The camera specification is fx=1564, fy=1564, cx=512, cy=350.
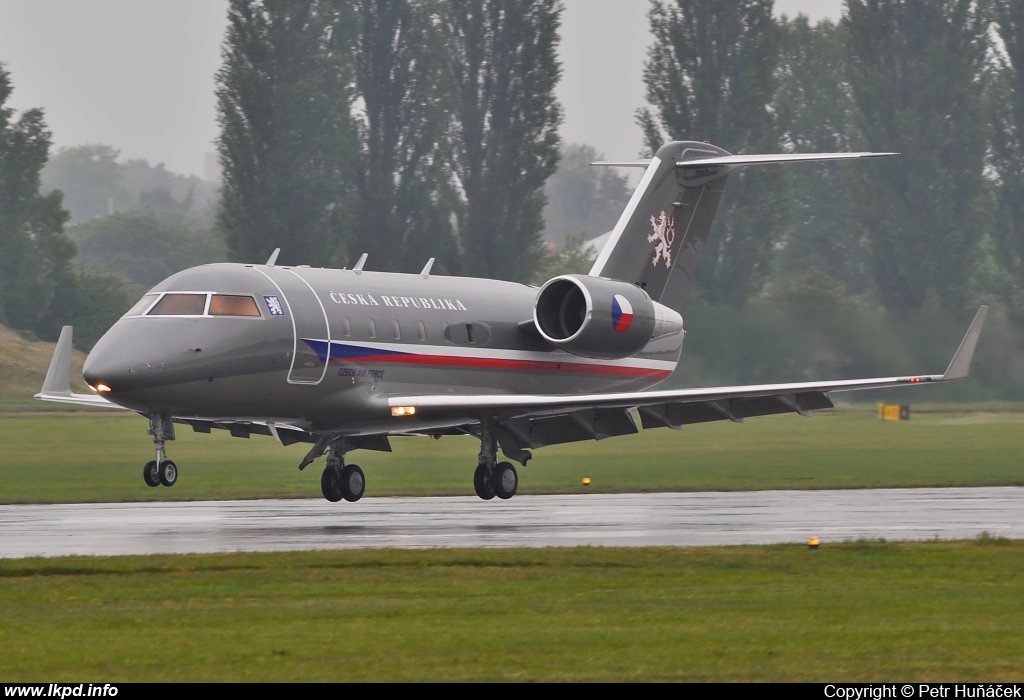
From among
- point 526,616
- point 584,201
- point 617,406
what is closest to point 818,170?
point 617,406

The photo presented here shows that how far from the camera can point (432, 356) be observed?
2458 centimetres

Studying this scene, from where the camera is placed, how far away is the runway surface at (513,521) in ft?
58.8

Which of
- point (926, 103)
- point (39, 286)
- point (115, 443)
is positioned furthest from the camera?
point (926, 103)

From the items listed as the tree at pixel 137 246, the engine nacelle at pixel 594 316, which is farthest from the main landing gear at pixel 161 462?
the tree at pixel 137 246

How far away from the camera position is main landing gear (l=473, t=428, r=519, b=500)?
25.0 metres

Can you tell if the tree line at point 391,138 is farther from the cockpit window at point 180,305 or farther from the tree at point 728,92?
the cockpit window at point 180,305

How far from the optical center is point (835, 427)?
43094 millimetres

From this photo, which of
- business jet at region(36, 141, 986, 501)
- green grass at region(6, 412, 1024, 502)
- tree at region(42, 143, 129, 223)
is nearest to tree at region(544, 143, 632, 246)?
tree at region(42, 143, 129, 223)

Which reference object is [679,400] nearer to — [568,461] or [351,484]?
[351,484]

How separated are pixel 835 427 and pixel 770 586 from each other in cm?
2986

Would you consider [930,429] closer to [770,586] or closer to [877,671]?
[770,586]

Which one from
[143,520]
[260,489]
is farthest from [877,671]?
[260,489]

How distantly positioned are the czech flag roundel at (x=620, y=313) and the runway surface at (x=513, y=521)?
2862mm

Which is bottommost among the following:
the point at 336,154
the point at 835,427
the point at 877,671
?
the point at 835,427
